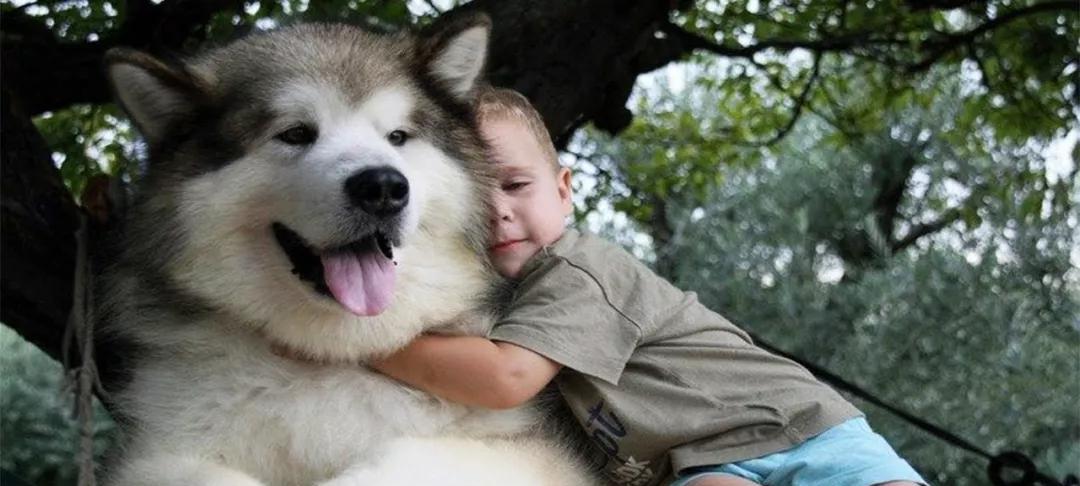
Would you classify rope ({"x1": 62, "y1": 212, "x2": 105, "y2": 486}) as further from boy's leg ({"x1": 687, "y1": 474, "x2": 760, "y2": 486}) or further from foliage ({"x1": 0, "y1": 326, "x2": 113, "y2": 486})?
foliage ({"x1": 0, "y1": 326, "x2": 113, "y2": 486})

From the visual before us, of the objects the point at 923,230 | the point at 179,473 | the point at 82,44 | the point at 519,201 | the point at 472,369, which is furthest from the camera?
the point at 923,230

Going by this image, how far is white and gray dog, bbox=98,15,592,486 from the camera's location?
111 inches

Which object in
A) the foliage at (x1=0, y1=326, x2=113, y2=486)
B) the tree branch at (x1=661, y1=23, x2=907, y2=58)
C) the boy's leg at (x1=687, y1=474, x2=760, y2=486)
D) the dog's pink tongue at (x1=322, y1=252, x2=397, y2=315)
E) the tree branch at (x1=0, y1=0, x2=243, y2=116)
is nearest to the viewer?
the dog's pink tongue at (x1=322, y1=252, x2=397, y2=315)

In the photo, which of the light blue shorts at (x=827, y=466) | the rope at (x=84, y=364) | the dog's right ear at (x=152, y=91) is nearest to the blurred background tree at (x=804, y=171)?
the rope at (x=84, y=364)

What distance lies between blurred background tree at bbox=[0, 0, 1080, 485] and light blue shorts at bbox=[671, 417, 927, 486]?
6.10 feet

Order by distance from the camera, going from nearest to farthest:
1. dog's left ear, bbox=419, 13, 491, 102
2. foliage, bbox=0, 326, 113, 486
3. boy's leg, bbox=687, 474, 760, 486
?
1. boy's leg, bbox=687, 474, 760, 486
2. dog's left ear, bbox=419, 13, 491, 102
3. foliage, bbox=0, 326, 113, 486

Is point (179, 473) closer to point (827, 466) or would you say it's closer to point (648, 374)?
point (648, 374)

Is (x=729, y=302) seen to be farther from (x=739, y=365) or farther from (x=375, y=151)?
(x=375, y=151)

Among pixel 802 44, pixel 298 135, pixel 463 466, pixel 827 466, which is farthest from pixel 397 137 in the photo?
pixel 802 44

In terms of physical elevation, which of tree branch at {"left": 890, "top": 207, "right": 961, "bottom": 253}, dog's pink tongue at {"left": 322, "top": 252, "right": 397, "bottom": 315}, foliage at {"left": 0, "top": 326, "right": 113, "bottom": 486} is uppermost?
dog's pink tongue at {"left": 322, "top": 252, "right": 397, "bottom": 315}

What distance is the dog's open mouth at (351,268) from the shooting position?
2.82 m

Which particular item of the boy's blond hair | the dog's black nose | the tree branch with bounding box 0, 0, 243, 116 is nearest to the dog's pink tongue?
the dog's black nose

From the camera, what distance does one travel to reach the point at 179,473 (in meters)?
2.81

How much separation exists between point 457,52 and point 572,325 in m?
0.73
